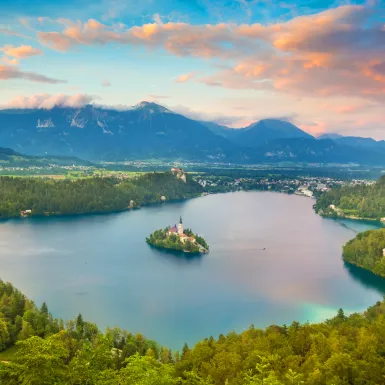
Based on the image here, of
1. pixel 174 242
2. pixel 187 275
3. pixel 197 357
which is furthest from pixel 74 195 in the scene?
pixel 197 357

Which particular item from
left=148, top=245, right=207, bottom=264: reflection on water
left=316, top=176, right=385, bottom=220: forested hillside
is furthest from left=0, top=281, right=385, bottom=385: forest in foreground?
left=316, top=176, right=385, bottom=220: forested hillside

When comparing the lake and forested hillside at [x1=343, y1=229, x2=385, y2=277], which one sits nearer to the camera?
the lake

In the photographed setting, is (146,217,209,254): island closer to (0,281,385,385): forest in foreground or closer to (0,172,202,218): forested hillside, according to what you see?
(0,281,385,385): forest in foreground

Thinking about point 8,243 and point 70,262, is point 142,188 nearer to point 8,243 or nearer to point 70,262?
point 8,243

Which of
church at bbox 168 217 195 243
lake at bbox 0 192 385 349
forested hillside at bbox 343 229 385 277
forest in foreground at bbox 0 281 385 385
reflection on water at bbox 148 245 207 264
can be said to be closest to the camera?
forest in foreground at bbox 0 281 385 385

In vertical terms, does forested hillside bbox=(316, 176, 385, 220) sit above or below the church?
above

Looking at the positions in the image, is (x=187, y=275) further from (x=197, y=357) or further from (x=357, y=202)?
(x=357, y=202)
